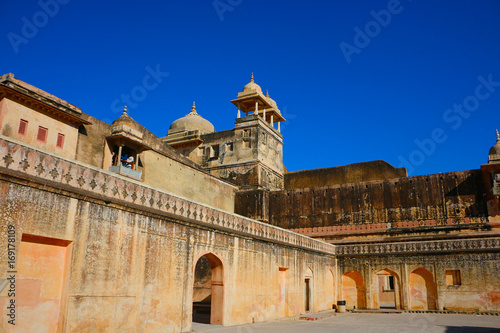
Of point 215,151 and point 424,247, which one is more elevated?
point 215,151

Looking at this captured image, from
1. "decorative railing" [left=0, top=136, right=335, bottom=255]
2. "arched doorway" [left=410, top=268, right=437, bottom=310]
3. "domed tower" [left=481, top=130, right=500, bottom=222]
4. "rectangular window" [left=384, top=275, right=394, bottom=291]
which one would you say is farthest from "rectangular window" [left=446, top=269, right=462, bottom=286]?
"rectangular window" [left=384, top=275, right=394, bottom=291]

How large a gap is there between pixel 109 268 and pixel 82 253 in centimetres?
70

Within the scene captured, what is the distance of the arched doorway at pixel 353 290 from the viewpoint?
720 inches

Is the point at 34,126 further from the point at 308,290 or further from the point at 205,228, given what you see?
the point at 308,290

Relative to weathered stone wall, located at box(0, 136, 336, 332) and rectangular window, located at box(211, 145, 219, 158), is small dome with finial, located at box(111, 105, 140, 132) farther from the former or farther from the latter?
rectangular window, located at box(211, 145, 219, 158)

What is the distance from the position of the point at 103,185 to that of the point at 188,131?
18481 mm

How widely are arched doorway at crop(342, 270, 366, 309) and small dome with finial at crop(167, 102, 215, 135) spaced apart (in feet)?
45.2

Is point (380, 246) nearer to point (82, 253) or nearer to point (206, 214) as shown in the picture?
point (206, 214)

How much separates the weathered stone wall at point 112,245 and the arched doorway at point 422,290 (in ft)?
26.6

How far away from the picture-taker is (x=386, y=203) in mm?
21016

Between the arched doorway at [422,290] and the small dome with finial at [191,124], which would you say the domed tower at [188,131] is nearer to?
the small dome with finial at [191,124]

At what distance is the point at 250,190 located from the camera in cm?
2366

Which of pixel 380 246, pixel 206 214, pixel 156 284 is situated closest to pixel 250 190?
pixel 380 246

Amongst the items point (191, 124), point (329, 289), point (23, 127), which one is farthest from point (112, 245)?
point (191, 124)
